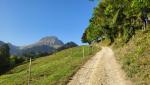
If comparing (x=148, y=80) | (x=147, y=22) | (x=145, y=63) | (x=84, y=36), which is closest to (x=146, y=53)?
(x=145, y=63)

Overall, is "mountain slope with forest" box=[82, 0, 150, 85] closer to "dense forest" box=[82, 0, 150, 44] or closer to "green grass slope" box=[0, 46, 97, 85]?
"dense forest" box=[82, 0, 150, 44]

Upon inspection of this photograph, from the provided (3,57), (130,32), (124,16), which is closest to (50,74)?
(130,32)

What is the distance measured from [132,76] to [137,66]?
393cm

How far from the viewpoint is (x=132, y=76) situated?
26656 millimetres

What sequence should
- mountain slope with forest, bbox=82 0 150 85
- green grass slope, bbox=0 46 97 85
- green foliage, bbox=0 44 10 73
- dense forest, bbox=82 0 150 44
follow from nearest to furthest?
green grass slope, bbox=0 46 97 85 → mountain slope with forest, bbox=82 0 150 85 → dense forest, bbox=82 0 150 44 → green foliage, bbox=0 44 10 73

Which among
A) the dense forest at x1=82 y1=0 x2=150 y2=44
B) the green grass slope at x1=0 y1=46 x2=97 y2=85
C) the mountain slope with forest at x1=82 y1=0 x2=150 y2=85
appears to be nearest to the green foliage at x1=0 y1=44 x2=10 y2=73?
the mountain slope with forest at x1=82 y1=0 x2=150 y2=85

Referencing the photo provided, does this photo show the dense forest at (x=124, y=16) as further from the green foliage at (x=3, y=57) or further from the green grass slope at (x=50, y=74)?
the green foliage at (x=3, y=57)

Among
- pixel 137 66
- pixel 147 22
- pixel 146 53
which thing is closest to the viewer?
pixel 137 66

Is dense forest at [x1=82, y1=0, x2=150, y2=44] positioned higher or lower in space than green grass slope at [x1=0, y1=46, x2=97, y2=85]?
higher

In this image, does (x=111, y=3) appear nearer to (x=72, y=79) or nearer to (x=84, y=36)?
(x=72, y=79)

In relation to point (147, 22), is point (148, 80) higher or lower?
lower

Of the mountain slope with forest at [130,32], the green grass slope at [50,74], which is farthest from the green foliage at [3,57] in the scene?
the green grass slope at [50,74]

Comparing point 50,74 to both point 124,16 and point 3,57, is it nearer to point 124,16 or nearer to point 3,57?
point 124,16

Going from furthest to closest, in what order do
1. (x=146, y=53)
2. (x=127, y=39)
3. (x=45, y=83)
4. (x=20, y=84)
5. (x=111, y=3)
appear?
(x=127, y=39)
(x=111, y=3)
(x=146, y=53)
(x=20, y=84)
(x=45, y=83)
